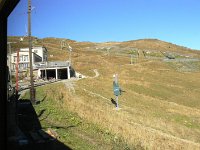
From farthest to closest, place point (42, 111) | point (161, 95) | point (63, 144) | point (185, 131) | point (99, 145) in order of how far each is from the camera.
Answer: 1. point (161, 95)
2. point (185, 131)
3. point (42, 111)
4. point (99, 145)
5. point (63, 144)

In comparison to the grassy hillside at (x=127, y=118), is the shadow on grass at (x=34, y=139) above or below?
above

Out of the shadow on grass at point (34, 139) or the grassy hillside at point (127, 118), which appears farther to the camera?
the grassy hillside at point (127, 118)

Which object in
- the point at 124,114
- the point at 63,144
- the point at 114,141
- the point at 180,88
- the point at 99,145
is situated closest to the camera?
the point at 63,144

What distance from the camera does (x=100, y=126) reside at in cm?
2138

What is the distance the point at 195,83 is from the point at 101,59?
4909 centimetres

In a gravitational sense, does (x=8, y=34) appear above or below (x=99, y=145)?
above

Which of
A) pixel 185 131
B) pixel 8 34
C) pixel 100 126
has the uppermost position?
pixel 8 34

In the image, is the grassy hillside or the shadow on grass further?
the grassy hillside

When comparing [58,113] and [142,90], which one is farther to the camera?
[142,90]

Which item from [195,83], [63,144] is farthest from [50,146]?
[195,83]

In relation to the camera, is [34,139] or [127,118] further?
[127,118]

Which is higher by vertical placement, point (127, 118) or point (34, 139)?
point (34, 139)

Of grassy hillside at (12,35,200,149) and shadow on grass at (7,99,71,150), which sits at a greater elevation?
shadow on grass at (7,99,71,150)

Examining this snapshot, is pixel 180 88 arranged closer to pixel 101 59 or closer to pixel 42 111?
pixel 42 111
